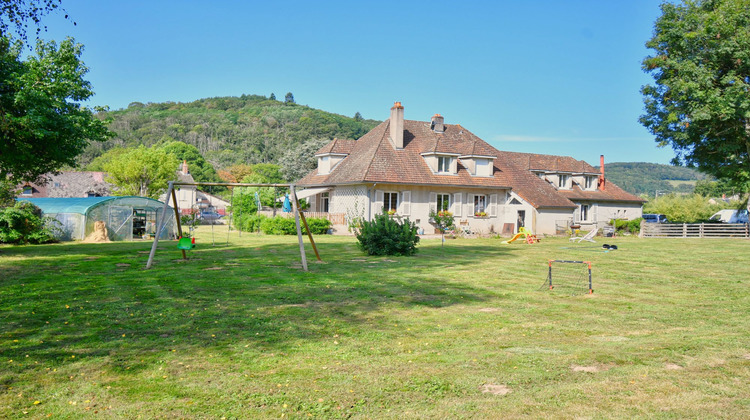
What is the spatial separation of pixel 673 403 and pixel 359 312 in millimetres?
5491

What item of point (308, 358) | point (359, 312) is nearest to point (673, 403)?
point (308, 358)

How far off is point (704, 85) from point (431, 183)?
16993 mm

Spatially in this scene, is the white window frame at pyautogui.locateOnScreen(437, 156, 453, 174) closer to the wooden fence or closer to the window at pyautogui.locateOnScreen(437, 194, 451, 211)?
the window at pyautogui.locateOnScreen(437, 194, 451, 211)

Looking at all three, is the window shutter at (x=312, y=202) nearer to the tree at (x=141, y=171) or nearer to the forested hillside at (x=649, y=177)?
the tree at (x=141, y=171)

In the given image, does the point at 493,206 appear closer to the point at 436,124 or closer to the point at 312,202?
the point at 436,124

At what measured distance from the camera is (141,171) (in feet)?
161

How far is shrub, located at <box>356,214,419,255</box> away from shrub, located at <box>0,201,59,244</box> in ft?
52.4

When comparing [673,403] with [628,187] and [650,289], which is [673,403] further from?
[628,187]

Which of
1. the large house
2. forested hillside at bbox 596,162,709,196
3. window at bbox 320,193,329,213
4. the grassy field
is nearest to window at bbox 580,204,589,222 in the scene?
the large house

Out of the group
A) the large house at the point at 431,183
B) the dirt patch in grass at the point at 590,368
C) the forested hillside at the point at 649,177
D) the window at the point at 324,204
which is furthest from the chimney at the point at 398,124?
the forested hillside at the point at 649,177

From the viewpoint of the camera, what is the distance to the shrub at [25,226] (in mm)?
24094

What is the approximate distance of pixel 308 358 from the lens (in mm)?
6633

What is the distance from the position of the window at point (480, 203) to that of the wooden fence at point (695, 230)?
38.1 feet


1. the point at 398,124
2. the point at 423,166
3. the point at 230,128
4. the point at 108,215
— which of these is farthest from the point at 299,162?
the point at 230,128
